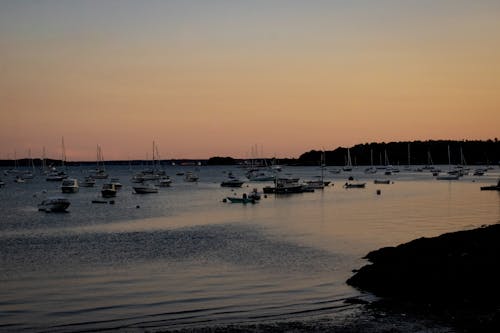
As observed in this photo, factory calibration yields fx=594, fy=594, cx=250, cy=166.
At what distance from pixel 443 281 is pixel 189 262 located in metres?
15.4

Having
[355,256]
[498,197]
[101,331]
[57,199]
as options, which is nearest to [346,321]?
[101,331]

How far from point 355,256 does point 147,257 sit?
40.9ft

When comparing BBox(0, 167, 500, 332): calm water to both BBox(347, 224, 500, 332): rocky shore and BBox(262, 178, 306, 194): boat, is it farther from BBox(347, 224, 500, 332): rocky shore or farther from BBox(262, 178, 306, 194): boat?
BBox(262, 178, 306, 194): boat

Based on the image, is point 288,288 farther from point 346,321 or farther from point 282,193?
point 282,193

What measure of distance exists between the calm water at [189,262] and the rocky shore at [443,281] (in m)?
1.65

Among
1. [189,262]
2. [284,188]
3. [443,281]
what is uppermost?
[284,188]

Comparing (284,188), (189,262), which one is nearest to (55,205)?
(189,262)

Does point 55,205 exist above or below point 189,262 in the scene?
above

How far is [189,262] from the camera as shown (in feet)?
112

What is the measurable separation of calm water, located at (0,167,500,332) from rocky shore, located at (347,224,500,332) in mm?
1652

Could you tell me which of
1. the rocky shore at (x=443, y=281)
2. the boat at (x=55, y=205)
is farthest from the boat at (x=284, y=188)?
the rocky shore at (x=443, y=281)

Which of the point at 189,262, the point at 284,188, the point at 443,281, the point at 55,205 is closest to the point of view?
the point at 443,281

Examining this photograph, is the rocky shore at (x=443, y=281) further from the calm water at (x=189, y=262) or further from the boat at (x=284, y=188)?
the boat at (x=284, y=188)

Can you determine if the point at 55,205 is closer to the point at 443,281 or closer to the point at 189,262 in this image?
the point at 189,262
